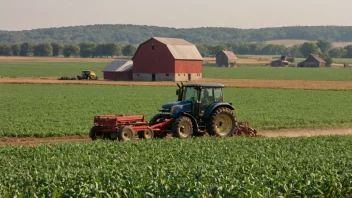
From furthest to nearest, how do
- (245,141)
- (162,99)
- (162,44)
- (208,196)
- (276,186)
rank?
(162,44)
(162,99)
(245,141)
(276,186)
(208,196)

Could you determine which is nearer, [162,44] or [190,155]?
[190,155]

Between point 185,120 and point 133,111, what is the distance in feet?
41.3

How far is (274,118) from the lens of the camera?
3156 centimetres

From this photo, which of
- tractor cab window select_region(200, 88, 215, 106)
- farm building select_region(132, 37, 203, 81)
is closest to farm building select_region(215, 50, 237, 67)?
farm building select_region(132, 37, 203, 81)

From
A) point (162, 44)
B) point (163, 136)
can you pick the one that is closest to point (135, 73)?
point (162, 44)

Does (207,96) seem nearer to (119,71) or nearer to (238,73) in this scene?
(119,71)

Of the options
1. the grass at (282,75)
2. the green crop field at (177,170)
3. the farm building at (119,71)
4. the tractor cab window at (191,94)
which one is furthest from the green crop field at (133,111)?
the grass at (282,75)

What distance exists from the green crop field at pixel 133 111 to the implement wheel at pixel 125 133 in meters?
4.76

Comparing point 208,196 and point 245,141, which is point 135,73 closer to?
point 245,141

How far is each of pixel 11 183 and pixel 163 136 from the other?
416 inches

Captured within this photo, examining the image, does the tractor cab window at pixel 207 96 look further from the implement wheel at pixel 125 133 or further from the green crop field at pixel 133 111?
the green crop field at pixel 133 111

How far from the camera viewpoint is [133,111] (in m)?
34.1

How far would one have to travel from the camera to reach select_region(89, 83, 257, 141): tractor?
21328 millimetres

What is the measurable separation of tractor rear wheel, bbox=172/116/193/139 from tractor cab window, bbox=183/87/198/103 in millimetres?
1056
